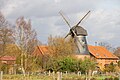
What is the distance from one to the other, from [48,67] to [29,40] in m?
14.2

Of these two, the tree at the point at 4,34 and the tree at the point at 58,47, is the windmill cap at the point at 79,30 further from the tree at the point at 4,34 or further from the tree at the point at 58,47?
the tree at the point at 4,34

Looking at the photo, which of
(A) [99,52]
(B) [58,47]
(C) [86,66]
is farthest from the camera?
(A) [99,52]

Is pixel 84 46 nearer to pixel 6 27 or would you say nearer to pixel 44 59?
pixel 44 59

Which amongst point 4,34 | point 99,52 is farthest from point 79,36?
point 4,34

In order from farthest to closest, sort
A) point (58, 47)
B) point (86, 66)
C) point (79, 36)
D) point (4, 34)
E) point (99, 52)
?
point (99, 52), point (79, 36), point (58, 47), point (86, 66), point (4, 34)

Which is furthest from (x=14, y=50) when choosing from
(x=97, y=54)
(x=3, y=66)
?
(x=97, y=54)

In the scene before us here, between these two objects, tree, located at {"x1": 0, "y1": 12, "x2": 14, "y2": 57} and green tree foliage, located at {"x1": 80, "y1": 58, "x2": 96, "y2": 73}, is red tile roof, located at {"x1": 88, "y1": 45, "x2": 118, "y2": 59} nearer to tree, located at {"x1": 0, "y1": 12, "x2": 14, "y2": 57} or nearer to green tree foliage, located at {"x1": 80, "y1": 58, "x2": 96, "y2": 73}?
green tree foliage, located at {"x1": 80, "y1": 58, "x2": 96, "y2": 73}

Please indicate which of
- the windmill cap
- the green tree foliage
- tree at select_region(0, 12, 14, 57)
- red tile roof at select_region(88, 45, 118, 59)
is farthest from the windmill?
tree at select_region(0, 12, 14, 57)

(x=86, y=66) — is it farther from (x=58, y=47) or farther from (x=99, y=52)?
(x=99, y=52)

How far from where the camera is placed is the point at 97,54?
102875 millimetres

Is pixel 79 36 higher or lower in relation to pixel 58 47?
higher

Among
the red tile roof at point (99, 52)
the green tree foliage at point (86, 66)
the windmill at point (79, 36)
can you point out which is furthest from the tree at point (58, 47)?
the red tile roof at point (99, 52)

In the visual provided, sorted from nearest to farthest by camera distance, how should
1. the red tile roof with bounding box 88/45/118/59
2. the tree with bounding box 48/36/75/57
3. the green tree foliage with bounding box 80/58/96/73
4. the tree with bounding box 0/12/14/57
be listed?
1. the tree with bounding box 0/12/14/57
2. the green tree foliage with bounding box 80/58/96/73
3. the tree with bounding box 48/36/75/57
4. the red tile roof with bounding box 88/45/118/59

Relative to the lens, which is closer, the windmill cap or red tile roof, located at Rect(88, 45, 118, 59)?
the windmill cap
